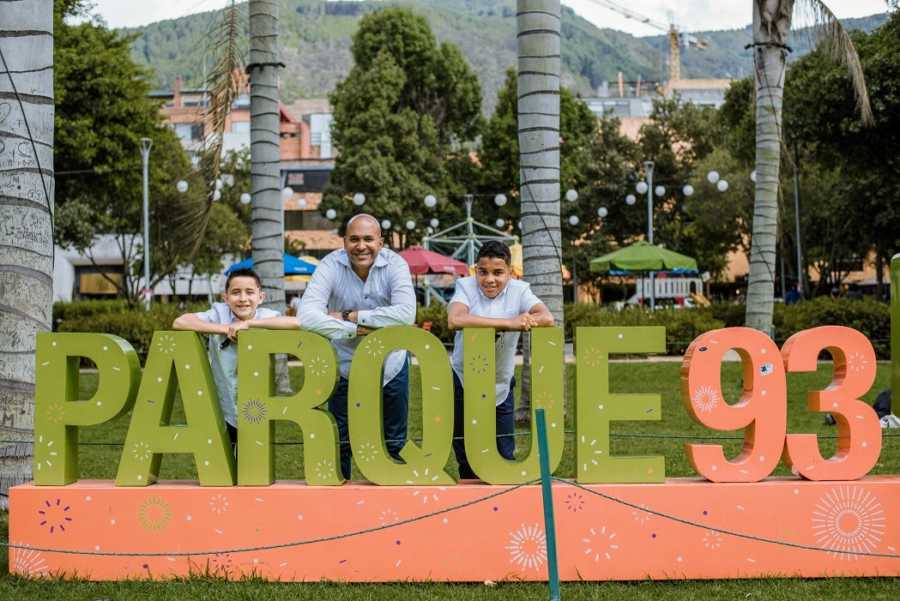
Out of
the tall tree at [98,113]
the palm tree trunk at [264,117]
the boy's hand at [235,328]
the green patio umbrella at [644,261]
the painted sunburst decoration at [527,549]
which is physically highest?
the tall tree at [98,113]

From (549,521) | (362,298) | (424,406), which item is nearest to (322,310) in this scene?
(362,298)

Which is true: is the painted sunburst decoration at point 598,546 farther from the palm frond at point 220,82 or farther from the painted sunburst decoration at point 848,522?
the palm frond at point 220,82

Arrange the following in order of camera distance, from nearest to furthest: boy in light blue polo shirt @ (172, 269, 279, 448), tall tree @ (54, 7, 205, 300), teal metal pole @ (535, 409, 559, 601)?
teal metal pole @ (535, 409, 559, 601) < boy in light blue polo shirt @ (172, 269, 279, 448) < tall tree @ (54, 7, 205, 300)

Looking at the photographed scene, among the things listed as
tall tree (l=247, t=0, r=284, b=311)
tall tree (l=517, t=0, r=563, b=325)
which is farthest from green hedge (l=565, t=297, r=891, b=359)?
tall tree (l=517, t=0, r=563, b=325)

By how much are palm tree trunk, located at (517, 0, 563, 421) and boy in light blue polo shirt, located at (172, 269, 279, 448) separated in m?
5.44

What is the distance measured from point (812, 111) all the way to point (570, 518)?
19261mm

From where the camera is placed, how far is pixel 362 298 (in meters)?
6.36

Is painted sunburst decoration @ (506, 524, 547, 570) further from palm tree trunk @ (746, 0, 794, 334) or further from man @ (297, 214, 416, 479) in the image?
palm tree trunk @ (746, 0, 794, 334)

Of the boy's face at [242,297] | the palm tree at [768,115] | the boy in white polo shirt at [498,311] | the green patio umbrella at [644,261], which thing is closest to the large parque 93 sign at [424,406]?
the boy in white polo shirt at [498,311]

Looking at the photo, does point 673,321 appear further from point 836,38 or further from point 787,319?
point 836,38

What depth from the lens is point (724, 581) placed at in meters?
5.73

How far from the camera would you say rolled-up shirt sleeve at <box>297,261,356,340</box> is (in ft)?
19.7

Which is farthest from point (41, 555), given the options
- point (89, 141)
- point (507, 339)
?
point (89, 141)

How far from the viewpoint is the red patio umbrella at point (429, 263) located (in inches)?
1058
